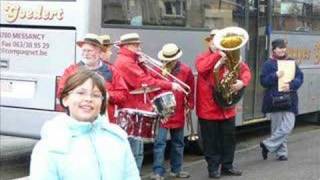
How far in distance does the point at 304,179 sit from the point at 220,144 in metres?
1.04

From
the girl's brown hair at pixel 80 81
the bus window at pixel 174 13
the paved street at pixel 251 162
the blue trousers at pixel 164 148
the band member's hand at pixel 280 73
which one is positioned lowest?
the paved street at pixel 251 162

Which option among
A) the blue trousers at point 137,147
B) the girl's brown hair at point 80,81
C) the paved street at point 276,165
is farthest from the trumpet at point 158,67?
the girl's brown hair at point 80,81

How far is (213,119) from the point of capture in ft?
26.0

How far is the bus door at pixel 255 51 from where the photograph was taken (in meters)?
10.4

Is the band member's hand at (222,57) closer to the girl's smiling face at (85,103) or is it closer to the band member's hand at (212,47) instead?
the band member's hand at (212,47)

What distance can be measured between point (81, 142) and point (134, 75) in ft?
13.5

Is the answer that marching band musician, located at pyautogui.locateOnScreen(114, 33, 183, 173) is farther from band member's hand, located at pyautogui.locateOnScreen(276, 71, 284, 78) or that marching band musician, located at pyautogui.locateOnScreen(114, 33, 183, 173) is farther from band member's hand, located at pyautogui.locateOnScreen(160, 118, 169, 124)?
band member's hand, located at pyautogui.locateOnScreen(276, 71, 284, 78)

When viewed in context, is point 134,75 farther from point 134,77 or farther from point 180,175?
point 180,175

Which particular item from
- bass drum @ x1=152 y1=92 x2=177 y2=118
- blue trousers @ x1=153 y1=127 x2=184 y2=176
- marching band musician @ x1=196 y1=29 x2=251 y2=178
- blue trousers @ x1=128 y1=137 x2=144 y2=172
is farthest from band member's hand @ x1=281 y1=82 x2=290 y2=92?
blue trousers @ x1=128 y1=137 x2=144 y2=172

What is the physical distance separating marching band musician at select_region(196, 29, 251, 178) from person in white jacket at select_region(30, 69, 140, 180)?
4874 millimetres

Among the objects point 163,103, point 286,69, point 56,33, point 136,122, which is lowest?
point 136,122

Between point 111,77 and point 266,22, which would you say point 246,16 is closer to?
point 266,22

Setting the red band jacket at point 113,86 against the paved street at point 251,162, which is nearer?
the red band jacket at point 113,86

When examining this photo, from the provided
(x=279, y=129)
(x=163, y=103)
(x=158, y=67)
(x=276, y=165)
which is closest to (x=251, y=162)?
(x=276, y=165)
